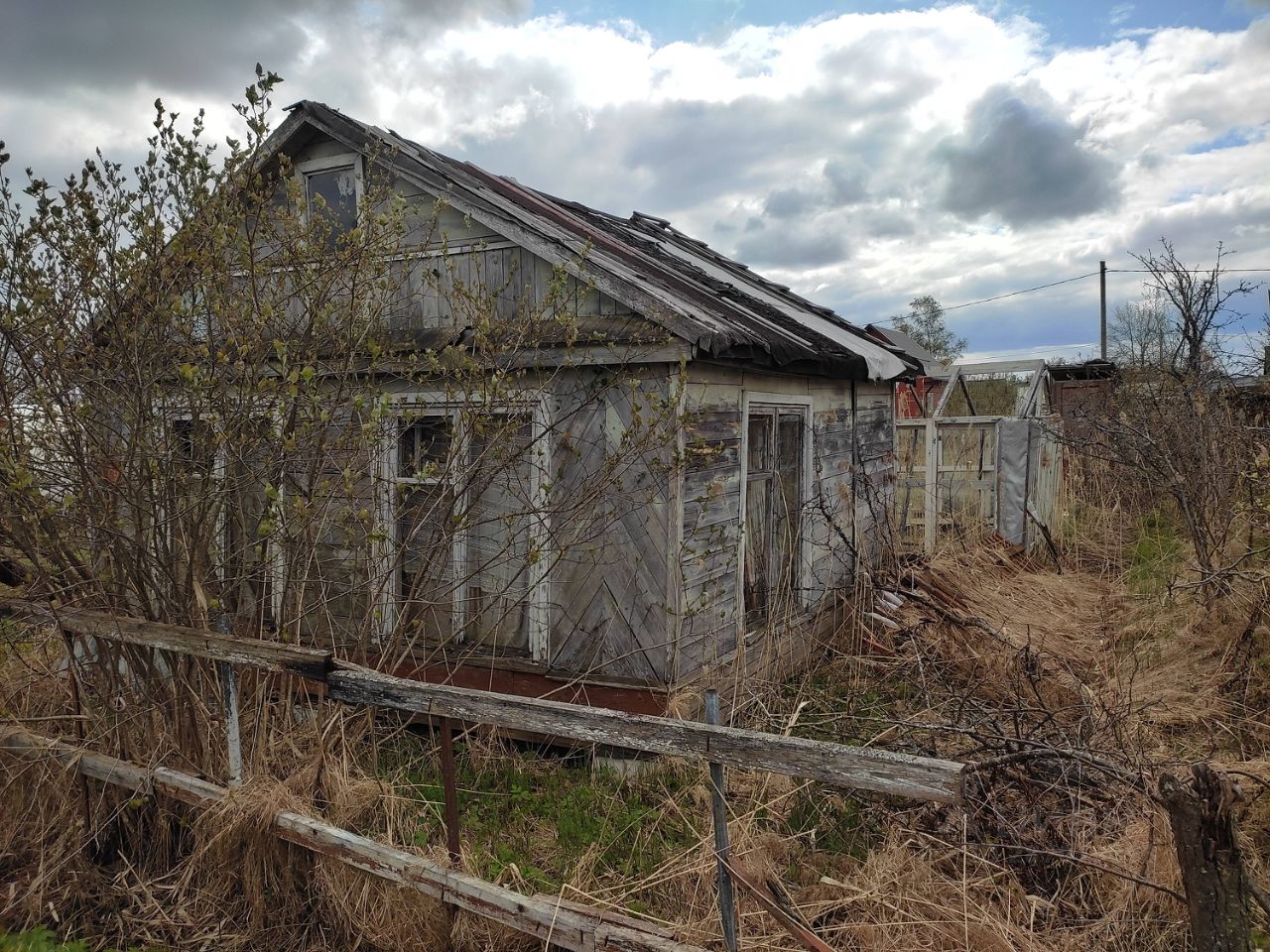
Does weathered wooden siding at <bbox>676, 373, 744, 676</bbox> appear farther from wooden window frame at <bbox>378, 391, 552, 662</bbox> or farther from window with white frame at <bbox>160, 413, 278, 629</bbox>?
window with white frame at <bbox>160, 413, 278, 629</bbox>

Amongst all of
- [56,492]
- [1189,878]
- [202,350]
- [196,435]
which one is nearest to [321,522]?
[196,435]

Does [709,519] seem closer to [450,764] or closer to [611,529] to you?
[611,529]

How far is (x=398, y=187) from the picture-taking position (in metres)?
6.32

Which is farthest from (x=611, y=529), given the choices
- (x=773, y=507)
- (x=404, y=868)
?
(x=404, y=868)

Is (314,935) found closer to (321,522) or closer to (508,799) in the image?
(508,799)

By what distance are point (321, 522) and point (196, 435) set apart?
704 mm

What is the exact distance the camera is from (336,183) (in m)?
6.62

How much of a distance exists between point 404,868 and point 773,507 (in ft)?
14.4

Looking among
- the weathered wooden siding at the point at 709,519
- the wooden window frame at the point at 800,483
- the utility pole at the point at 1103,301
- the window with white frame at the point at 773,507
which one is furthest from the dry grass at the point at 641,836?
the utility pole at the point at 1103,301

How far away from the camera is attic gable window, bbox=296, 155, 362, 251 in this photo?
6.49m

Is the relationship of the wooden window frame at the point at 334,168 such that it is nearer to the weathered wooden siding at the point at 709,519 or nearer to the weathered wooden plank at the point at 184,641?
the weathered wooden siding at the point at 709,519

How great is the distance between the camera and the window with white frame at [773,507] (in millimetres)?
6500

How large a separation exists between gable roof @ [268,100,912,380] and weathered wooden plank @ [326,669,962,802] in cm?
257

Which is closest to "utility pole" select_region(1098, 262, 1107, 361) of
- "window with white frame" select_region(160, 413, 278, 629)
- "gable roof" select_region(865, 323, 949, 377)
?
"gable roof" select_region(865, 323, 949, 377)
